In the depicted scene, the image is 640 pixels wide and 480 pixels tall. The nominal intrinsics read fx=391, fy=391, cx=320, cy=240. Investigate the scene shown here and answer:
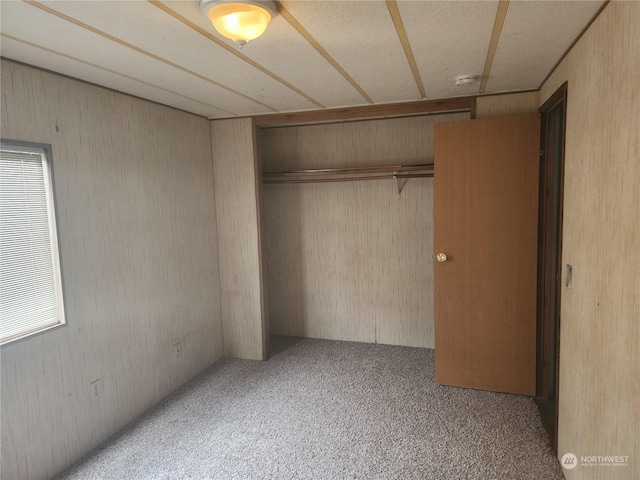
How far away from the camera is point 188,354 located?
332cm

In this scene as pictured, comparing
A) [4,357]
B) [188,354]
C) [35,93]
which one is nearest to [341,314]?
[188,354]

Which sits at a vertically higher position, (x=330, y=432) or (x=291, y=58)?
(x=291, y=58)

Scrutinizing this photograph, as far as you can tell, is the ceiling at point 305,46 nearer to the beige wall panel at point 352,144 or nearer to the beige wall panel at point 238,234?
the beige wall panel at point 238,234

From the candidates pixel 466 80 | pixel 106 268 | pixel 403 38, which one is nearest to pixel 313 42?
pixel 403 38

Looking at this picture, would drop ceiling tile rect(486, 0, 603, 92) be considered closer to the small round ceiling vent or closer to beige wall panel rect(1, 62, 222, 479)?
the small round ceiling vent

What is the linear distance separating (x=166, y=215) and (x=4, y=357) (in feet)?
4.62

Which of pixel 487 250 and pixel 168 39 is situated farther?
pixel 487 250

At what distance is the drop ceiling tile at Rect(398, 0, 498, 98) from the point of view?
1.53 metres

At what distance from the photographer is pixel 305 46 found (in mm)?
1898

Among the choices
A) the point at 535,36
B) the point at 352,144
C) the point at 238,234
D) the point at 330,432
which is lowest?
the point at 330,432

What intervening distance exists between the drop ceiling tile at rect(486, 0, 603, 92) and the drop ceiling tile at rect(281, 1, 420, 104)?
50 centimetres

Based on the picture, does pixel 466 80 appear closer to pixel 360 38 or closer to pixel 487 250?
pixel 360 38

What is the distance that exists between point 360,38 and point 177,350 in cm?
265

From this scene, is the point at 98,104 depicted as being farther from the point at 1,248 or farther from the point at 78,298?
the point at 78,298
